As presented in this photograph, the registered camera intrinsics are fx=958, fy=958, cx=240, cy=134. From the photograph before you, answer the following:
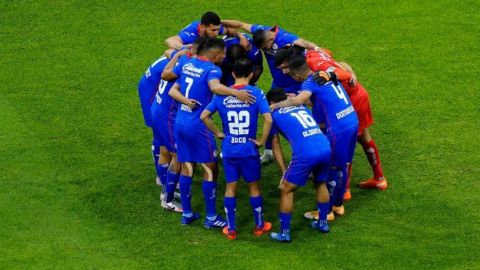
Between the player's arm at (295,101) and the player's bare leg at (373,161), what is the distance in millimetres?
1424

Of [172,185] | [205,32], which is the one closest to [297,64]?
[205,32]

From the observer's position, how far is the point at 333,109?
1179 centimetres

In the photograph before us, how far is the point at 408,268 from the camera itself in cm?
1100

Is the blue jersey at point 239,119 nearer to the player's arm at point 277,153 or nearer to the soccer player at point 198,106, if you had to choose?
the soccer player at point 198,106

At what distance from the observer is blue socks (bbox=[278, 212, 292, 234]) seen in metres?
11.6

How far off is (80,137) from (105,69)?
2303mm

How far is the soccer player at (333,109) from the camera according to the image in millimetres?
11773

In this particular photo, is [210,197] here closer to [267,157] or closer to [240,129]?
[240,129]

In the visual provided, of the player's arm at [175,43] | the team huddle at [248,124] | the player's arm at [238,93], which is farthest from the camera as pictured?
the player's arm at [175,43]

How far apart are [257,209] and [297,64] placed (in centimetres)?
186

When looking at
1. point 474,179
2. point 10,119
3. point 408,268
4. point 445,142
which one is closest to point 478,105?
point 445,142

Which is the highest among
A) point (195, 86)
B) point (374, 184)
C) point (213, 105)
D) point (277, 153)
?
point (195, 86)

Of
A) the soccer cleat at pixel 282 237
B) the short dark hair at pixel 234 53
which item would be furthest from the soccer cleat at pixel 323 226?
the short dark hair at pixel 234 53

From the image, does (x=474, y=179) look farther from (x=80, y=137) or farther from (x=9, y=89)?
(x=9, y=89)
